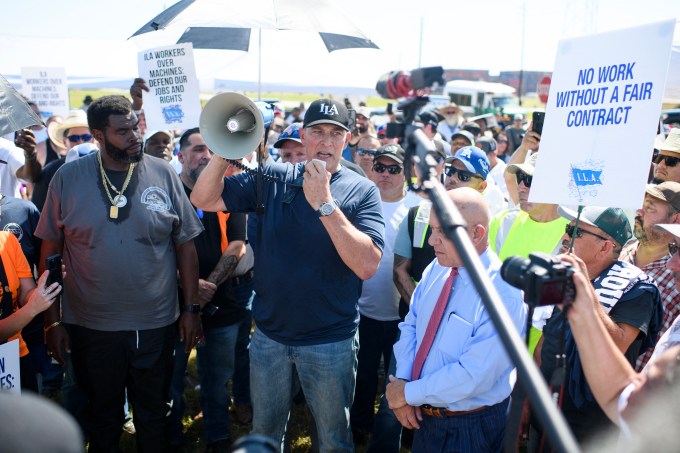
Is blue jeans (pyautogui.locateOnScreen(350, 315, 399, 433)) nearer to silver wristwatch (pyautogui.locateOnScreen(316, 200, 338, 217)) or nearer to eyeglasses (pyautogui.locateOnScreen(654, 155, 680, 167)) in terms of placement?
silver wristwatch (pyautogui.locateOnScreen(316, 200, 338, 217))

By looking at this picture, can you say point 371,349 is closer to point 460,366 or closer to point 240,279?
point 240,279

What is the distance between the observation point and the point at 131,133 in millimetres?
3383

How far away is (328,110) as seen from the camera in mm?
3164

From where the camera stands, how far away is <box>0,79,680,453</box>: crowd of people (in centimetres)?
260

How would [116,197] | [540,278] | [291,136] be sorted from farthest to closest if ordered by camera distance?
[291,136], [116,197], [540,278]

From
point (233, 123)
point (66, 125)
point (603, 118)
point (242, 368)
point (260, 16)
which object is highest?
point (260, 16)

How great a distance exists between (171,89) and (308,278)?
9.57 ft

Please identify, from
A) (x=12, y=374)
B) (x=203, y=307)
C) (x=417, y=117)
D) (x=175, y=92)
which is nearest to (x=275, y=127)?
(x=175, y=92)

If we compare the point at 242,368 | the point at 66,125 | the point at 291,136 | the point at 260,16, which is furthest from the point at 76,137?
the point at 242,368

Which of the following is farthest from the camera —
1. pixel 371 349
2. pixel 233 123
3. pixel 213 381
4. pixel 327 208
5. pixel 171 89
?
pixel 171 89

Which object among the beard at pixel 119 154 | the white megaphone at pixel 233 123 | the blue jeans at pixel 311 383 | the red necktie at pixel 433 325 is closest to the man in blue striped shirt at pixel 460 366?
the red necktie at pixel 433 325

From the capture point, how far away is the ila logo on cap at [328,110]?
10.3ft

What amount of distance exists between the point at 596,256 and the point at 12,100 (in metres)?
3.17

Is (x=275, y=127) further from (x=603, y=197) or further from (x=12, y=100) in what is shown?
(x=603, y=197)
